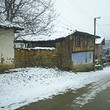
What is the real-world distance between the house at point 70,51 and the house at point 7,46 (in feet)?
13.6

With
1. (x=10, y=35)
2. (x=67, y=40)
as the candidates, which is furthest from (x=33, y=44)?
(x=10, y=35)

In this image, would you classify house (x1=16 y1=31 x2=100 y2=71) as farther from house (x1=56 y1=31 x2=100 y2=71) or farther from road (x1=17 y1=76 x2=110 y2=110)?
road (x1=17 y1=76 x2=110 y2=110)

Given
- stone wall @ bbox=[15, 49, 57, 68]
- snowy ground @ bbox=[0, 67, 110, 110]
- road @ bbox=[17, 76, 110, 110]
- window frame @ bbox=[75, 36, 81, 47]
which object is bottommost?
road @ bbox=[17, 76, 110, 110]

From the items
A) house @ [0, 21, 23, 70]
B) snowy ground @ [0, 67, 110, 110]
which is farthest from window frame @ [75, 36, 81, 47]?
house @ [0, 21, 23, 70]

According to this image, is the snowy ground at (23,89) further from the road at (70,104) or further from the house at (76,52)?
the house at (76,52)

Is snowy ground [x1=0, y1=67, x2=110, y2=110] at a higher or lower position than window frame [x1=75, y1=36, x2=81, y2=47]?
lower

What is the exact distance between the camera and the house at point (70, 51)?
2752 cm

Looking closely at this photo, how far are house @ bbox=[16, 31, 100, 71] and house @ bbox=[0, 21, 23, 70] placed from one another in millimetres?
4156

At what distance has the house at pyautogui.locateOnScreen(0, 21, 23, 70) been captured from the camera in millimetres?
18844

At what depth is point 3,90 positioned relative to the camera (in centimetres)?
1341

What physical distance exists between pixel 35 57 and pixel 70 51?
804 centimetres

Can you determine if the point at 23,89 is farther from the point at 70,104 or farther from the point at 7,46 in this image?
the point at 7,46

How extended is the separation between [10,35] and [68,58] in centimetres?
1216

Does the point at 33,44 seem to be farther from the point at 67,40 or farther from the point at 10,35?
the point at 10,35
